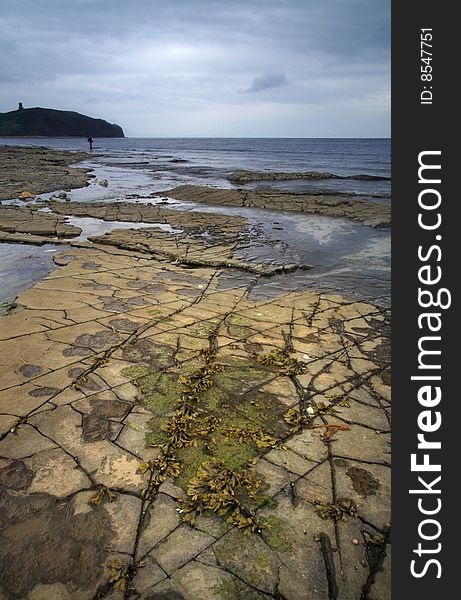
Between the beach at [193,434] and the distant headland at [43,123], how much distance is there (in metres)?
141

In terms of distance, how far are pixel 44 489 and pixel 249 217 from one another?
11.9m

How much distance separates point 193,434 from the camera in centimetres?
288

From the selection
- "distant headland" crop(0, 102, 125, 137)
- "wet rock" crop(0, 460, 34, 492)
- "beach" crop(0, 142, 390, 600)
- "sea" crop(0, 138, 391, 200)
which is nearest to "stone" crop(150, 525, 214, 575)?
"beach" crop(0, 142, 390, 600)

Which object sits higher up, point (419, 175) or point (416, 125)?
point (416, 125)

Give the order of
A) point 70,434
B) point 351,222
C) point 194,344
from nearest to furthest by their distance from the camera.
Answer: point 70,434
point 194,344
point 351,222

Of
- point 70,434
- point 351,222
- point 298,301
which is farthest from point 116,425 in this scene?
point 351,222

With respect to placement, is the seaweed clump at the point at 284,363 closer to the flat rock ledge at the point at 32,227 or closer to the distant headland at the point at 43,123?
the flat rock ledge at the point at 32,227

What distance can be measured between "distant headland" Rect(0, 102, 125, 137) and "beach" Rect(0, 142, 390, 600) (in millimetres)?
141056

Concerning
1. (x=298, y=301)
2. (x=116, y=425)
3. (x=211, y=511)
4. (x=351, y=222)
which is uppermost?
(x=351, y=222)

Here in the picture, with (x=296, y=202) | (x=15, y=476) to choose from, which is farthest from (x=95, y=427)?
(x=296, y=202)

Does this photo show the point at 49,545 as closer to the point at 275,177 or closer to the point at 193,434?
A: the point at 193,434

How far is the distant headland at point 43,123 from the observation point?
121m

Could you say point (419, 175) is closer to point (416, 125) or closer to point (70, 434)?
point (416, 125)

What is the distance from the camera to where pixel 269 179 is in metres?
25.8
